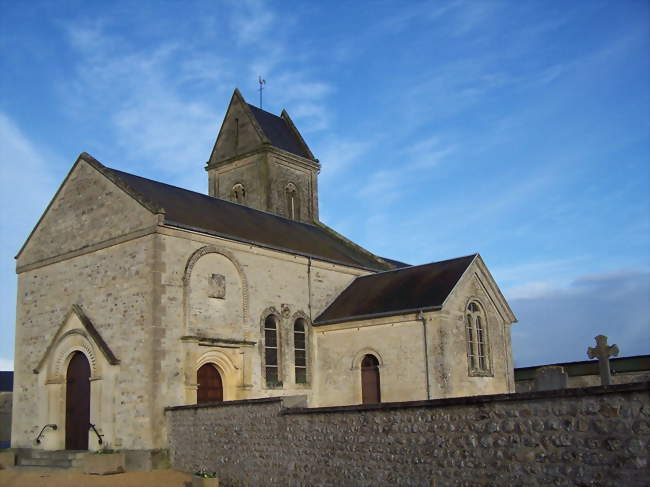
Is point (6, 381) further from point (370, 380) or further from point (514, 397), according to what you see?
point (514, 397)

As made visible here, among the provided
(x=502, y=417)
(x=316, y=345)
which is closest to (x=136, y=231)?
(x=316, y=345)

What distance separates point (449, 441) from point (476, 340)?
12767 millimetres

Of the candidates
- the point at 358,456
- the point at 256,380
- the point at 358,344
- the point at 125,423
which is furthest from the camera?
the point at 358,344

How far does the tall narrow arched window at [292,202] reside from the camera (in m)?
35.0

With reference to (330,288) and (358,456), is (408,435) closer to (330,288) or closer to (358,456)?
(358,456)

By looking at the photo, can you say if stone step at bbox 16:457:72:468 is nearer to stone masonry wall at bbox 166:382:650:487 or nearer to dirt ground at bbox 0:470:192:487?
dirt ground at bbox 0:470:192:487

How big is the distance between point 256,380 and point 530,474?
1304 cm

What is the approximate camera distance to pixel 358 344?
23.9 meters

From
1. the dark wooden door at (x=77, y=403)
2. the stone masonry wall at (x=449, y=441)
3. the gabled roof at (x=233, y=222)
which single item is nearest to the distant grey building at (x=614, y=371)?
the gabled roof at (x=233, y=222)

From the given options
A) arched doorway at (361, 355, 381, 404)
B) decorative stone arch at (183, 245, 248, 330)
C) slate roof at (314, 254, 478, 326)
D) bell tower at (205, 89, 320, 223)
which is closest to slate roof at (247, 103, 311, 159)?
bell tower at (205, 89, 320, 223)

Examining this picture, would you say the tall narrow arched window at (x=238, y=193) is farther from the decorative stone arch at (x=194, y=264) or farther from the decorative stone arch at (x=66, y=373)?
the decorative stone arch at (x=66, y=373)

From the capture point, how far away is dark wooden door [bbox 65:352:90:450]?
21031 millimetres

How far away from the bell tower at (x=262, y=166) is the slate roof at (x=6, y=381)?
81.4 ft

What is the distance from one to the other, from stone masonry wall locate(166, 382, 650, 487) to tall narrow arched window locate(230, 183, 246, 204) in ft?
62.5
